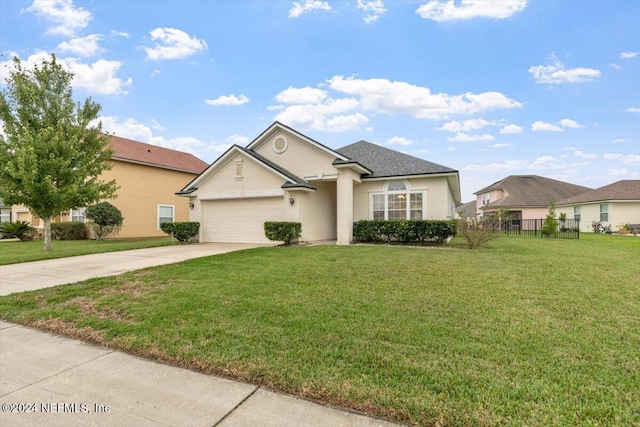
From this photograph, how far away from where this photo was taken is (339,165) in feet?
44.7

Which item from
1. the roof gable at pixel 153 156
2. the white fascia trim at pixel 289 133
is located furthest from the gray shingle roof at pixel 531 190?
the roof gable at pixel 153 156

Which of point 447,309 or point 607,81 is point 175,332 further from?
point 607,81

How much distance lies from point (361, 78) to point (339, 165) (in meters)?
8.07

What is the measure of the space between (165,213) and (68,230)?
568 centimetres

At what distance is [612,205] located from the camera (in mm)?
25953

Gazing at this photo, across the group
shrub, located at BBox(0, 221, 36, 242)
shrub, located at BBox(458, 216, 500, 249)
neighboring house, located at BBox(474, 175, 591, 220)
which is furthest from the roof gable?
neighboring house, located at BBox(474, 175, 591, 220)

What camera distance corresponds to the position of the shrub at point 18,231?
63.4ft

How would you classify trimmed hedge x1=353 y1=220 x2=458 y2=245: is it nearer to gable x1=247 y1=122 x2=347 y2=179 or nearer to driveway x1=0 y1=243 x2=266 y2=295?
gable x1=247 y1=122 x2=347 y2=179

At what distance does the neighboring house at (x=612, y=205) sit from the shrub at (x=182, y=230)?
104ft

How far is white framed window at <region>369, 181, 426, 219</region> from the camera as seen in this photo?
14.5 metres

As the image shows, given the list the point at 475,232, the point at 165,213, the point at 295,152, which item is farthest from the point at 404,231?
the point at 165,213

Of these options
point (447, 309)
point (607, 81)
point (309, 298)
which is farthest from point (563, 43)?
point (309, 298)

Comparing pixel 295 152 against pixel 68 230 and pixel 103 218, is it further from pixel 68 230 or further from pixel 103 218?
pixel 68 230

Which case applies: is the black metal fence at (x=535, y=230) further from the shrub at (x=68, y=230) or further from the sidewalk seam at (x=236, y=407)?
the shrub at (x=68, y=230)
